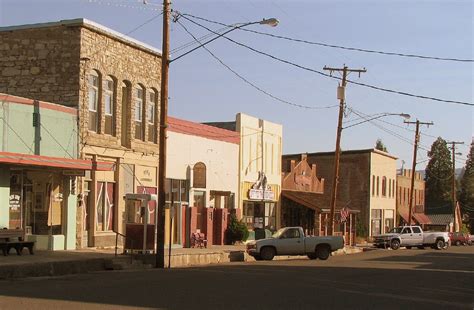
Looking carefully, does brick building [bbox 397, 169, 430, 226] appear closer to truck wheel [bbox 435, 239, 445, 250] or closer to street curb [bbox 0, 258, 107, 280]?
truck wheel [bbox 435, 239, 445, 250]

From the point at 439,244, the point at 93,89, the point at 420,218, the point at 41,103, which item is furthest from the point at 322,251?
the point at 420,218

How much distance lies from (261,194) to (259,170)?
4.83 feet

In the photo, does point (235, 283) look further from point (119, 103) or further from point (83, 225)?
point (119, 103)

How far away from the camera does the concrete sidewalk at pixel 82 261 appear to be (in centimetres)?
1884

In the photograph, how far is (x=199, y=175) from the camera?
3438 cm

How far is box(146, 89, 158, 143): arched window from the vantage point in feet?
102

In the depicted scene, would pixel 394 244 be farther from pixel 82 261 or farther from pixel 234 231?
pixel 82 261

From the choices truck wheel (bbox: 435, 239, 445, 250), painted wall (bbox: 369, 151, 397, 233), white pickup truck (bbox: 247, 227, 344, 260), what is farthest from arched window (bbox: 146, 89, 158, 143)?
painted wall (bbox: 369, 151, 397, 233)

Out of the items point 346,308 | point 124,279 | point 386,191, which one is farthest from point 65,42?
point 386,191

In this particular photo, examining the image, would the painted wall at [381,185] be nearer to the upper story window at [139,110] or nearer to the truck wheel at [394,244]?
the truck wheel at [394,244]

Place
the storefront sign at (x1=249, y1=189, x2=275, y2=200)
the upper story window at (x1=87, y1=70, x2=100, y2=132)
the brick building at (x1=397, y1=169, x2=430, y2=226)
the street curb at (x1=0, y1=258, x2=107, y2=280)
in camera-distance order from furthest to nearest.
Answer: the brick building at (x1=397, y1=169, x2=430, y2=226)
the storefront sign at (x1=249, y1=189, x2=275, y2=200)
the upper story window at (x1=87, y1=70, x2=100, y2=132)
the street curb at (x1=0, y1=258, x2=107, y2=280)

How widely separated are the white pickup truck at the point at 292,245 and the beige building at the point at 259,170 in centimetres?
767

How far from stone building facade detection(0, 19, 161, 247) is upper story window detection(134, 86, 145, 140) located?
59mm

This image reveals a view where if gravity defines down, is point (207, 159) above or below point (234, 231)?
above
